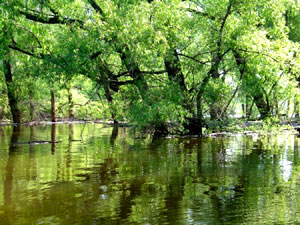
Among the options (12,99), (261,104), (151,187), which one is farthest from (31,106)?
(151,187)

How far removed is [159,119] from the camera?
17484mm

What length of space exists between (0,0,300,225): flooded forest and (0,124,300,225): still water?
29 mm

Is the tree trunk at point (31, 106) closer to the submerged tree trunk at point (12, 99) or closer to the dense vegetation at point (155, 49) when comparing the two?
the submerged tree trunk at point (12, 99)

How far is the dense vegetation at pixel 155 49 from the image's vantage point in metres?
15.5

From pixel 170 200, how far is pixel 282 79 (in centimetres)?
1190

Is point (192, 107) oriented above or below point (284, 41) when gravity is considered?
below

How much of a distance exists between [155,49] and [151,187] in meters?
8.47

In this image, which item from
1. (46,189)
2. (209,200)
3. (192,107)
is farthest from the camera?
(192,107)

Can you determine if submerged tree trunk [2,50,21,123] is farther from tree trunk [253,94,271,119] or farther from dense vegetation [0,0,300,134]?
tree trunk [253,94,271,119]

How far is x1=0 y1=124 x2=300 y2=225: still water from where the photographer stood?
6.30m

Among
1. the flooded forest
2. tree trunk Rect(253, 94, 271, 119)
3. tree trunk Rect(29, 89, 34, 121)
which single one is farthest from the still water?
tree trunk Rect(29, 89, 34, 121)

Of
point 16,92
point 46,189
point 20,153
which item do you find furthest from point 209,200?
point 16,92

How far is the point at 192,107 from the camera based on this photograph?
19688mm

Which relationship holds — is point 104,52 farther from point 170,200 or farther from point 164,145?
point 170,200
